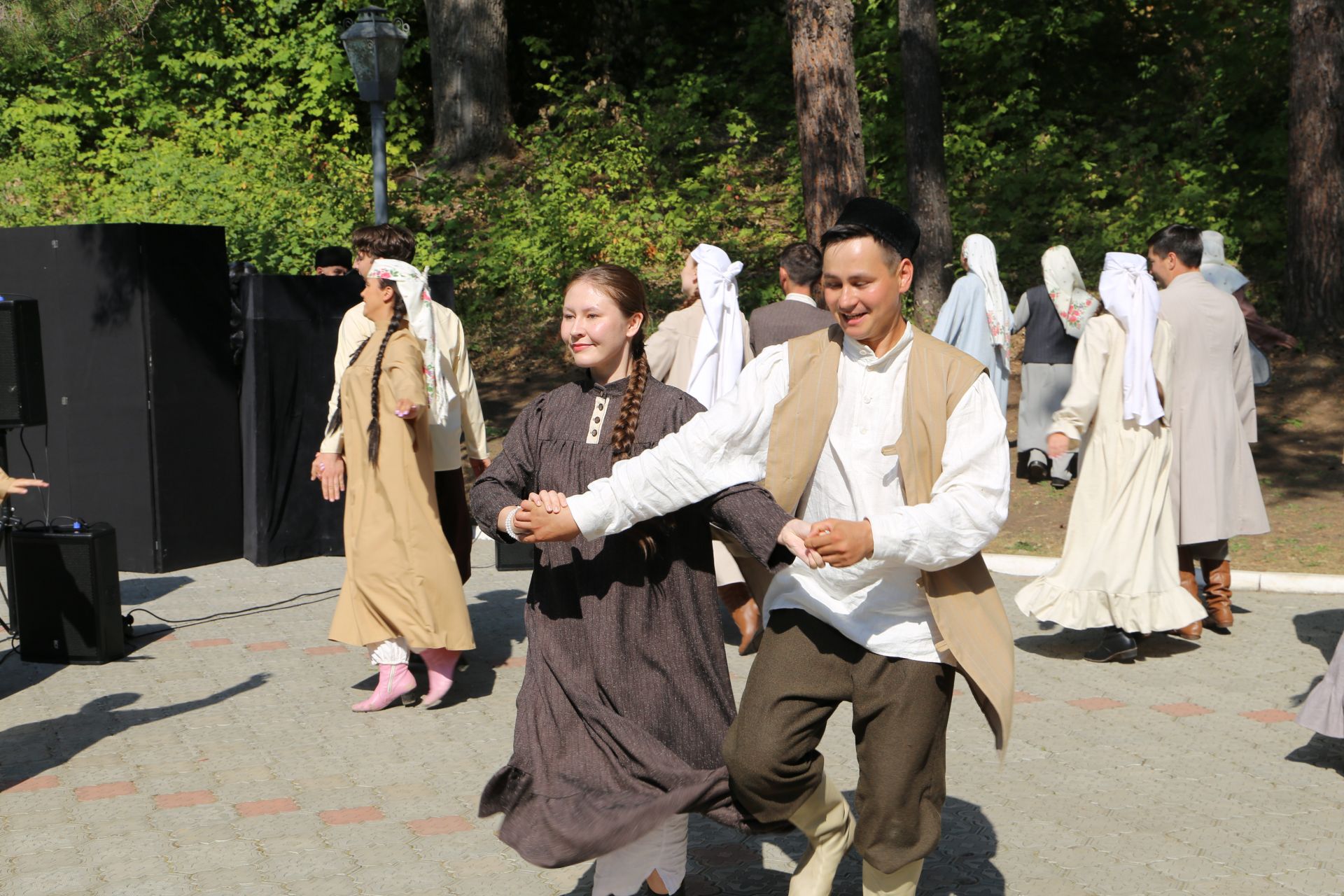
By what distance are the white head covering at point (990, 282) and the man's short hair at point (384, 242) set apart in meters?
5.72

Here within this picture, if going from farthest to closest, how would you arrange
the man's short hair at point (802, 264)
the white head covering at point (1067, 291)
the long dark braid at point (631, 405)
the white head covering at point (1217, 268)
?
the white head covering at point (1067, 291)
the white head covering at point (1217, 268)
the man's short hair at point (802, 264)
the long dark braid at point (631, 405)

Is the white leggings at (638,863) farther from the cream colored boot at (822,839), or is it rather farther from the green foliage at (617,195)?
the green foliage at (617,195)

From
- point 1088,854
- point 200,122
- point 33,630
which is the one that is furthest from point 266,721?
point 200,122

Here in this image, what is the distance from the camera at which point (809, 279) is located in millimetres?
7891

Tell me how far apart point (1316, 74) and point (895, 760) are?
42.0ft

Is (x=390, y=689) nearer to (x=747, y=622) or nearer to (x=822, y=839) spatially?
(x=747, y=622)

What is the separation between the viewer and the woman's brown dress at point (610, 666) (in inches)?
144

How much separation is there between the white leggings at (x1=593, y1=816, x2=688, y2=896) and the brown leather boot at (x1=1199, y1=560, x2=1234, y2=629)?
4.97m

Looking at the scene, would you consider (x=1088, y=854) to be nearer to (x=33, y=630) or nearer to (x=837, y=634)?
(x=837, y=634)

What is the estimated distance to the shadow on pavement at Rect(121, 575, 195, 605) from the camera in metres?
9.12

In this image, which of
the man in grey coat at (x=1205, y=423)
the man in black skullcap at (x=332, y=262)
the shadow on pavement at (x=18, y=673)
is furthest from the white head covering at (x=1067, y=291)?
the shadow on pavement at (x=18, y=673)

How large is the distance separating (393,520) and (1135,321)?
372 cm

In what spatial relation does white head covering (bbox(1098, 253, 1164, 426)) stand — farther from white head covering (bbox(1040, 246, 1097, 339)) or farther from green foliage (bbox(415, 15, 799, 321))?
green foliage (bbox(415, 15, 799, 321))

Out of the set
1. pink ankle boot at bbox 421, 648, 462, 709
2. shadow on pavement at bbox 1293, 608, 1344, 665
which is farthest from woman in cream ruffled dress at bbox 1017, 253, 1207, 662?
pink ankle boot at bbox 421, 648, 462, 709
